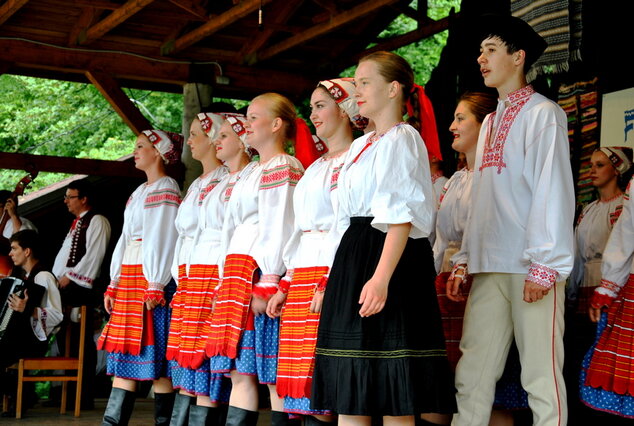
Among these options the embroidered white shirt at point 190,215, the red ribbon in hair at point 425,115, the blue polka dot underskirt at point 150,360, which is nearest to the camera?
the red ribbon in hair at point 425,115

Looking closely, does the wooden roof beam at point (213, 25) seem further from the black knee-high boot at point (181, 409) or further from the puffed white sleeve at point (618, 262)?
the puffed white sleeve at point (618, 262)

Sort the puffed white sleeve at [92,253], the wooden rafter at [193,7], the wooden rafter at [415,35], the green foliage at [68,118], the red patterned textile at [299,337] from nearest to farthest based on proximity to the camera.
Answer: the red patterned textile at [299,337]
the puffed white sleeve at [92,253]
the wooden rafter at [193,7]
the wooden rafter at [415,35]
the green foliage at [68,118]

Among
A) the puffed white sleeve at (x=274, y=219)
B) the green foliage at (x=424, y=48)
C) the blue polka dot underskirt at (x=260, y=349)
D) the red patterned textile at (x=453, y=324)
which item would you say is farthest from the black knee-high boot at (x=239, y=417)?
the green foliage at (x=424, y=48)

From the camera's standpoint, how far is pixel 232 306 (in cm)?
416

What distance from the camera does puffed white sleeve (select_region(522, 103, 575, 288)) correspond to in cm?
307

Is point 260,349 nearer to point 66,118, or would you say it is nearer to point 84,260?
point 84,260

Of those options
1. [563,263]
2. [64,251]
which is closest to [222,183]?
[563,263]

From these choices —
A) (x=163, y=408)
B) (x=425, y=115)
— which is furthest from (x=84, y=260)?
(x=425, y=115)

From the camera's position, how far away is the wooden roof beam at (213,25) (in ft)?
24.2

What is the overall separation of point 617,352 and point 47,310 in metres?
4.35

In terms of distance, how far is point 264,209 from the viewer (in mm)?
4168

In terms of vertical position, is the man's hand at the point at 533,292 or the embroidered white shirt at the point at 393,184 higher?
the embroidered white shirt at the point at 393,184

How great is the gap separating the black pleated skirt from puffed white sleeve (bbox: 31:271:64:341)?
416 cm

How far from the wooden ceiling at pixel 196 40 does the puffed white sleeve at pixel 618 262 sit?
3.81m
